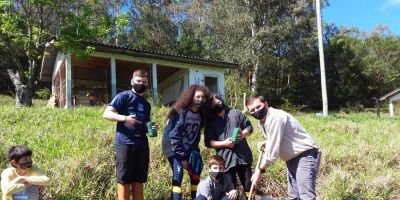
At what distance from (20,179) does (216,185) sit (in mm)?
2124

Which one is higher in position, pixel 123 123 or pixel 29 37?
pixel 29 37

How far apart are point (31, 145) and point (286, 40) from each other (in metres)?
28.0

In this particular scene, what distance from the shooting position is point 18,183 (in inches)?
183

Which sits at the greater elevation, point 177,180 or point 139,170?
point 139,170

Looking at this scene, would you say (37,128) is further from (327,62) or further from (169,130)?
(327,62)

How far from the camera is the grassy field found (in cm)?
A: 634

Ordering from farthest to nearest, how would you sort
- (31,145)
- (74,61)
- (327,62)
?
(327,62) → (74,61) → (31,145)

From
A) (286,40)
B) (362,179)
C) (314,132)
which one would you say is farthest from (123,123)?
(286,40)

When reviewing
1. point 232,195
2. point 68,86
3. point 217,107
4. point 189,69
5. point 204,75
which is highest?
point 189,69

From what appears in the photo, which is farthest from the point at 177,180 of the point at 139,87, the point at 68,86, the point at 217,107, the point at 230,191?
the point at 68,86

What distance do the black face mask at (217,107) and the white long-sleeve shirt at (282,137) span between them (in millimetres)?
949

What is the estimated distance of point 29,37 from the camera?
17797 millimetres

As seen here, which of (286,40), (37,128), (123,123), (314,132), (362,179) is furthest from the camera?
(286,40)

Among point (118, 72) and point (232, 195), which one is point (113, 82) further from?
point (232, 195)
